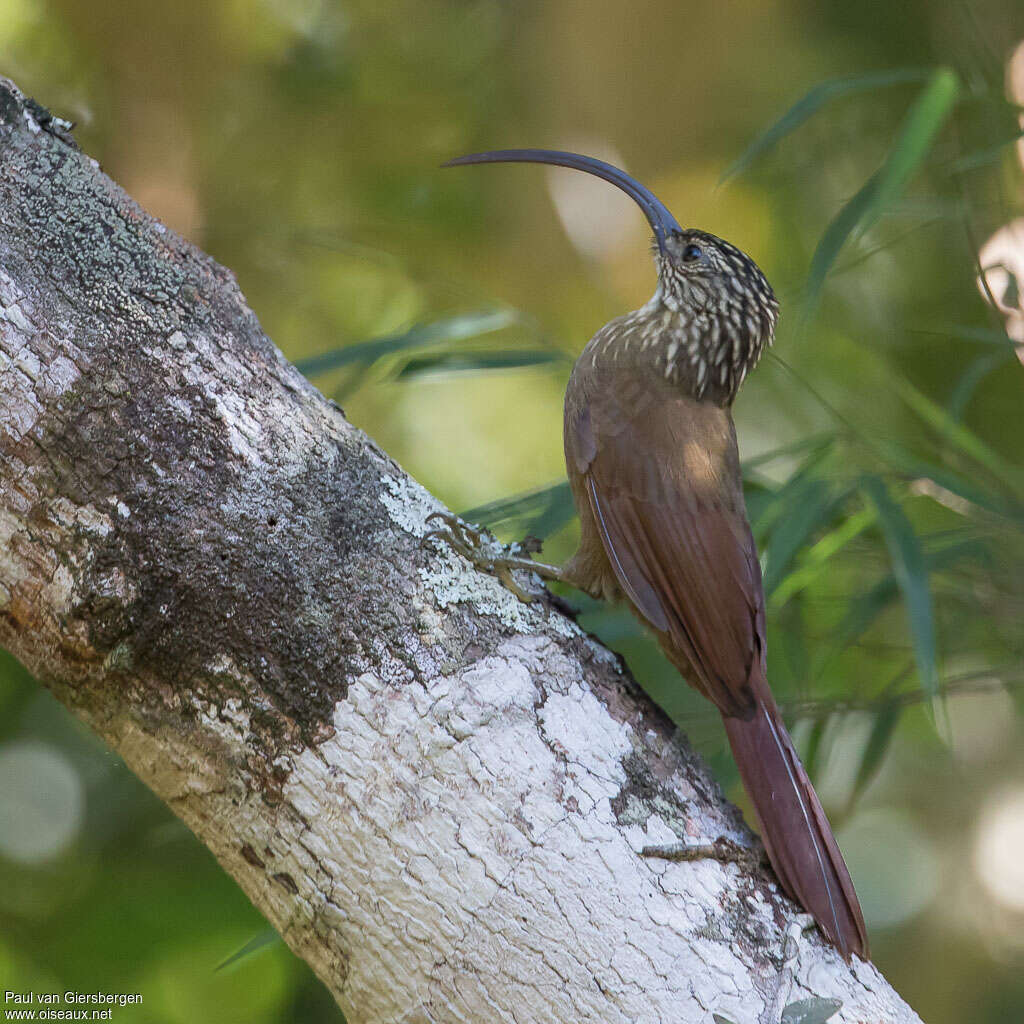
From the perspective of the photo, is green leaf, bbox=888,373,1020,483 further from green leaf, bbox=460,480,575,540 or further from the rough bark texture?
the rough bark texture

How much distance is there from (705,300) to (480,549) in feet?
3.10

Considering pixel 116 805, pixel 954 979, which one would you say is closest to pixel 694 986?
pixel 116 805

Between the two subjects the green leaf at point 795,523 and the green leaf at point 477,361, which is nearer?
the green leaf at point 795,523

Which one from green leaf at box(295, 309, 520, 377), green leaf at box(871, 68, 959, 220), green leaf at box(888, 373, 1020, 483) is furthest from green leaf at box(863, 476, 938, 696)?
green leaf at box(295, 309, 520, 377)

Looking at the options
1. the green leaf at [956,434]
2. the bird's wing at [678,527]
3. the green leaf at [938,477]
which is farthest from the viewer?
the green leaf at [956,434]

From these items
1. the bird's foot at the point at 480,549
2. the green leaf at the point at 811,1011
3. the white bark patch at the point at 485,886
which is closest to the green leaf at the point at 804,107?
the bird's foot at the point at 480,549

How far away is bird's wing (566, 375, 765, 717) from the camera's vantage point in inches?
74.7

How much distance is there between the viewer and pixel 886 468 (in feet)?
8.56

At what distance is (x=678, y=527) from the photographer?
1.99 m

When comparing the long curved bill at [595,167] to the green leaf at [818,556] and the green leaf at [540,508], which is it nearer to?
the green leaf at [540,508]

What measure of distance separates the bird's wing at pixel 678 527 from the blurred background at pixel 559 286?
0.60 metres

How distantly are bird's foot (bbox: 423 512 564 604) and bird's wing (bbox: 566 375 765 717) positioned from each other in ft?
0.89

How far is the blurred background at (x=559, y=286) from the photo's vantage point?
284 centimetres

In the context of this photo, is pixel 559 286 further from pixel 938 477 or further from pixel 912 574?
pixel 912 574
